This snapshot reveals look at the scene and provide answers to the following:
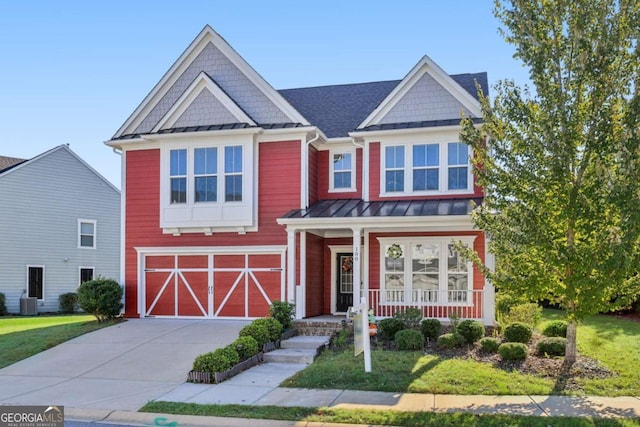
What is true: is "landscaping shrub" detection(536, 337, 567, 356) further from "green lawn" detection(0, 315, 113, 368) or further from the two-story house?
"green lawn" detection(0, 315, 113, 368)

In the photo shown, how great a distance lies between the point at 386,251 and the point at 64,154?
20308mm

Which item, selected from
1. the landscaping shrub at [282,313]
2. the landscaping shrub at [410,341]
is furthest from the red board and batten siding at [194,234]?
the landscaping shrub at [410,341]

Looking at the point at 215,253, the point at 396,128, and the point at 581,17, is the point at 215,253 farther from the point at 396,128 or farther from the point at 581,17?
the point at 581,17

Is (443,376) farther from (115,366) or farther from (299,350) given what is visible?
(115,366)

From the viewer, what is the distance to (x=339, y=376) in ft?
37.7

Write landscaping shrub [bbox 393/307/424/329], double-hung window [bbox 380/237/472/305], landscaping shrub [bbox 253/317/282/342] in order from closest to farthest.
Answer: landscaping shrub [bbox 253/317/282/342] → landscaping shrub [bbox 393/307/424/329] → double-hung window [bbox 380/237/472/305]

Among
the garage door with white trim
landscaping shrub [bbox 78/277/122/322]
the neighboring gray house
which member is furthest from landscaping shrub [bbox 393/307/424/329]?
the neighboring gray house

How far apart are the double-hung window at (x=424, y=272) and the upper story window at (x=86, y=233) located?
65.1ft

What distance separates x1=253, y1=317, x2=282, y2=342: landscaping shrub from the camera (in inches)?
569

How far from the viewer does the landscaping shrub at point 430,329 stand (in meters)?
14.5

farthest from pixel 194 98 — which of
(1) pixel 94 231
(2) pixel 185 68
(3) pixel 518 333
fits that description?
(1) pixel 94 231

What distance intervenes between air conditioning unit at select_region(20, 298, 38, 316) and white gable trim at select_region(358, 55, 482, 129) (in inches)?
755

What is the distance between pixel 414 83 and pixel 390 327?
24.8 ft

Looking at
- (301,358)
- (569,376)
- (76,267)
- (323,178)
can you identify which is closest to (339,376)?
(301,358)
